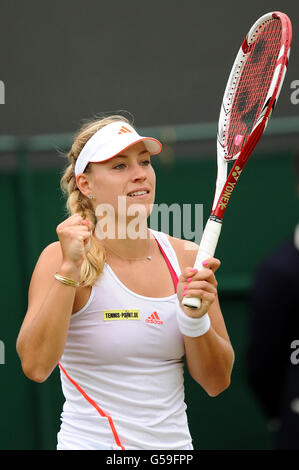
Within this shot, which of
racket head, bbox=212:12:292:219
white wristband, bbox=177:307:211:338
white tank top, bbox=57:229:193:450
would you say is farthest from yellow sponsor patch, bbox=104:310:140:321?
racket head, bbox=212:12:292:219

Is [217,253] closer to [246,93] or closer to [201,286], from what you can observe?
[246,93]

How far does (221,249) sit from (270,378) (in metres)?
1.27

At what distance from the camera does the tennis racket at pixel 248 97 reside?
7.47ft

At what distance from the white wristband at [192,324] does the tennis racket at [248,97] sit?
10.4 inches

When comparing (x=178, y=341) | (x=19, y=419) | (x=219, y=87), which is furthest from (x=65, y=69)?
(x=178, y=341)

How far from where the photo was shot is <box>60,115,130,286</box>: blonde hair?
2.25 m

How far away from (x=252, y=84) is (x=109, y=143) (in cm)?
51

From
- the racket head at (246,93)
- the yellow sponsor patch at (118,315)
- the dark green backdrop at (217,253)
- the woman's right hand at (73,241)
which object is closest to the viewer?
the woman's right hand at (73,241)

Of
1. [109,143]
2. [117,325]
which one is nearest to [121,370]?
[117,325]

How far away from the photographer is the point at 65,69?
3.98 meters

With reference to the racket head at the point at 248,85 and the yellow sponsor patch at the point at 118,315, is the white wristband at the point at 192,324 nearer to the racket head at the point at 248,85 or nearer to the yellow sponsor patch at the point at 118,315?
the yellow sponsor patch at the point at 118,315

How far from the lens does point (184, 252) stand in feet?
8.06

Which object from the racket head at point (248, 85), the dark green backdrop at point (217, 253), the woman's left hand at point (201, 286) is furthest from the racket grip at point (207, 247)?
the dark green backdrop at point (217, 253)

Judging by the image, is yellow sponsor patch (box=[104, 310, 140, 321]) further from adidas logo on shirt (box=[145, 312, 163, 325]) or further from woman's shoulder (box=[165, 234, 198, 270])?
woman's shoulder (box=[165, 234, 198, 270])
